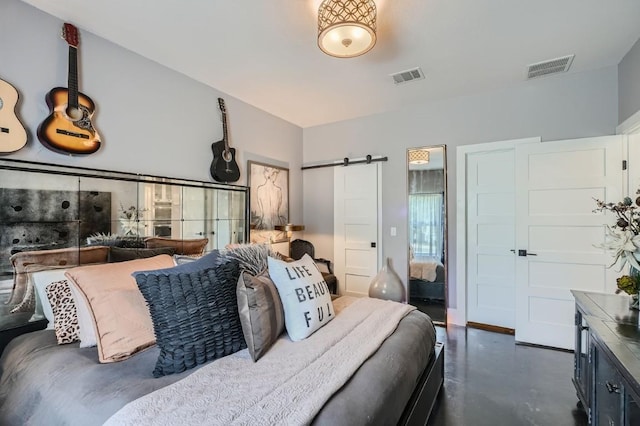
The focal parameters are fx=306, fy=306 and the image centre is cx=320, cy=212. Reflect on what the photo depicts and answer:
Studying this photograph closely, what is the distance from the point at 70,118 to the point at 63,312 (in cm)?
130

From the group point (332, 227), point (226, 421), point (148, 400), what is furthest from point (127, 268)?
point (332, 227)

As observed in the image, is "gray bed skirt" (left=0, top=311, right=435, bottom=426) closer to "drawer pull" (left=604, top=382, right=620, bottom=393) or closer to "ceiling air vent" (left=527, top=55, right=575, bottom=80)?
"drawer pull" (left=604, top=382, right=620, bottom=393)

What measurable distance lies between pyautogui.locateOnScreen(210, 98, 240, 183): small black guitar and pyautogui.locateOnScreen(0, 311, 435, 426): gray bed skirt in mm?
1899

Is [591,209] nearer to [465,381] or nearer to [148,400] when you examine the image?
[465,381]

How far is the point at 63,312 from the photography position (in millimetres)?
1677

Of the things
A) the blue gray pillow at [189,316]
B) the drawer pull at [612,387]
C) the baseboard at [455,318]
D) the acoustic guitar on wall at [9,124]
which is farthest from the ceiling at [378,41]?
the baseboard at [455,318]

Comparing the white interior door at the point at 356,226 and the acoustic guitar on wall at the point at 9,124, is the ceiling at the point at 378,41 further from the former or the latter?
the white interior door at the point at 356,226

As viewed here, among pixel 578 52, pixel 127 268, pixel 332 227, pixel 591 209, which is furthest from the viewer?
pixel 332 227

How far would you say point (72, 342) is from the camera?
161cm

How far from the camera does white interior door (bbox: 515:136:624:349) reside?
2.80 meters

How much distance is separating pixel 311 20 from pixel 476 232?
2814 mm

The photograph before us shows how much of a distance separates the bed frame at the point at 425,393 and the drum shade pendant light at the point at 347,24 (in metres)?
2.09

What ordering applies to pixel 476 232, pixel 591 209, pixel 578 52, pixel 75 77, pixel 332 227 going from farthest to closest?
pixel 332 227
pixel 476 232
pixel 591 209
pixel 578 52
pixel 75 77

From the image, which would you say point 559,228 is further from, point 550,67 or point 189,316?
point 189,316
